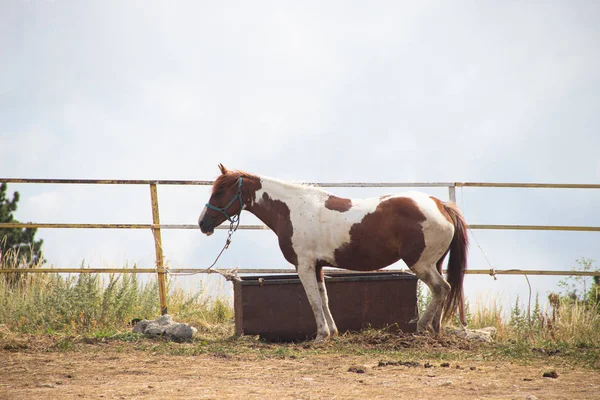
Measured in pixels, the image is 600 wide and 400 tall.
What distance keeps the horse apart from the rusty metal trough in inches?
13.1

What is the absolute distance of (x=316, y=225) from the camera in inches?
291

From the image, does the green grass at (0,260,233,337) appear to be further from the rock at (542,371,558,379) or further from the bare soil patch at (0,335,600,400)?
the rock at (542,371,558,379)

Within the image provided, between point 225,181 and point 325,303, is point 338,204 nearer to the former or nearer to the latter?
point 325,303

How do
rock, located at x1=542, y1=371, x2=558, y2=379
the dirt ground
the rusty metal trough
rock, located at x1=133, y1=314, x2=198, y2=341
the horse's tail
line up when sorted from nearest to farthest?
1. the dirt ground
2. rock, located at x1=542, y1=371, x2=558, y2=379
3. the horse's tail
4. the rusty metal trough
5. rock, located at x1=133, y1=314, x2=198, y2=341

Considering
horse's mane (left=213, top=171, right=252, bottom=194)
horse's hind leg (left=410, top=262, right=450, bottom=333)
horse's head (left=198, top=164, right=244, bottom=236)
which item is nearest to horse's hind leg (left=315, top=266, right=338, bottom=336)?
horse's hind leg (left=410, top=262, right=450, bottom=333)

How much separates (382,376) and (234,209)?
316cm

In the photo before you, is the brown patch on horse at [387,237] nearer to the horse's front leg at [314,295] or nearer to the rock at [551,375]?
the horse's front leg at [314,295]

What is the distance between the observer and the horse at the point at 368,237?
7.15 m

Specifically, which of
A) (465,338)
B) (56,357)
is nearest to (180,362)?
(56,357)

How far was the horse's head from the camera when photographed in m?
7.79

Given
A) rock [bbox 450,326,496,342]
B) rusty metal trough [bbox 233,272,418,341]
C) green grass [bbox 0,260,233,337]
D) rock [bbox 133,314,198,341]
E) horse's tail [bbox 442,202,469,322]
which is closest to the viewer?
horse's tail [bbox 442,202,469,322]

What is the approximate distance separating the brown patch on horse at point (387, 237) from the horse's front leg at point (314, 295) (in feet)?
1.11

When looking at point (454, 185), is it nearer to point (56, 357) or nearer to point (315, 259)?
point (315, 259)

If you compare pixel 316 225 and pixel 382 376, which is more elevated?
pixel 316 225
